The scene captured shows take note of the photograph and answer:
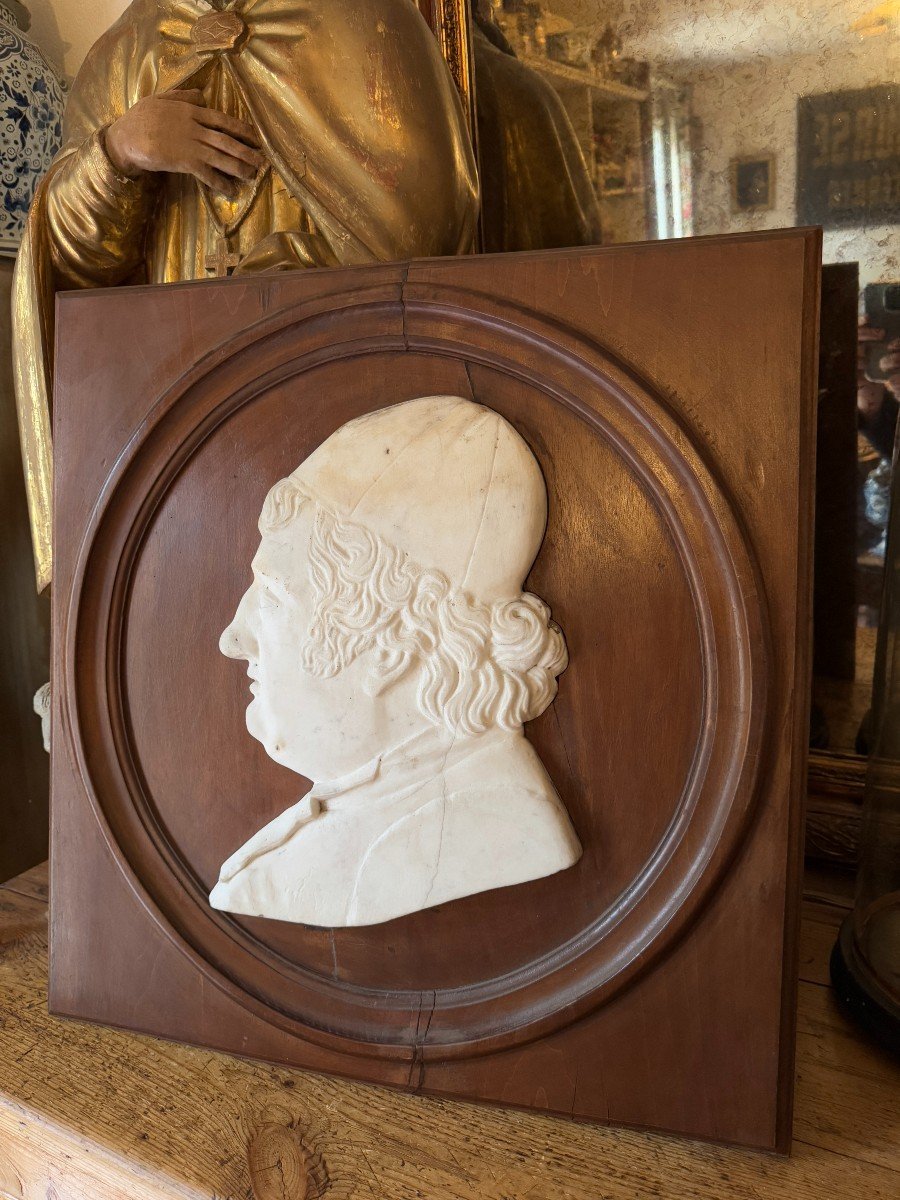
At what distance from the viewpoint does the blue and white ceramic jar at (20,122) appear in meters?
1.48

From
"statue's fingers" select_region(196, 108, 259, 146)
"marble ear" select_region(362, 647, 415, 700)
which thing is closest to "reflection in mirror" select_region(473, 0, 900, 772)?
"statue's fingers" select_region(196, 108, 259, 146)

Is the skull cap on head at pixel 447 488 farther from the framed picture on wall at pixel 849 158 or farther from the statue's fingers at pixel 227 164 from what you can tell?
the framed picture on wall at pixel 849 158

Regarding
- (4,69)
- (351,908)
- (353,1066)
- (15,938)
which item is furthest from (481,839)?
(4,69)

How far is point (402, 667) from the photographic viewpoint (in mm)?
893

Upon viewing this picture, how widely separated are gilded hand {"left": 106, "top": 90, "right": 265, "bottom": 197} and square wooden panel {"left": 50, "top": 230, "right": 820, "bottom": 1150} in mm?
221

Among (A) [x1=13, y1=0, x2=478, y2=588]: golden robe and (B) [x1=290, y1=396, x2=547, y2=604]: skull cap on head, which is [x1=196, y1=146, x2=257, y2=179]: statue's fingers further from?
(B) [x1=290, y1=396, x2=547, y2=604]: skull cap on head

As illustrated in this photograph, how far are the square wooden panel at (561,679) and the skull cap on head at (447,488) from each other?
0.09 feet

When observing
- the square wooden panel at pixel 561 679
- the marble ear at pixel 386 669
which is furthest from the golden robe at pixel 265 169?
the marble ear at pixel 386 669

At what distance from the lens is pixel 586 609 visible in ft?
2.84

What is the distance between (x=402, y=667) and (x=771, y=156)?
84 centimetres

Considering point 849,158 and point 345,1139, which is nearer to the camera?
point 345,1139

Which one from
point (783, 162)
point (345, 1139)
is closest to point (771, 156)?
point (783, 162)

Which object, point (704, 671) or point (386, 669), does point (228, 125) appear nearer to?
point (386, 669)

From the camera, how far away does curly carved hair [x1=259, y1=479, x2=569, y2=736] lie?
2.84 ft
